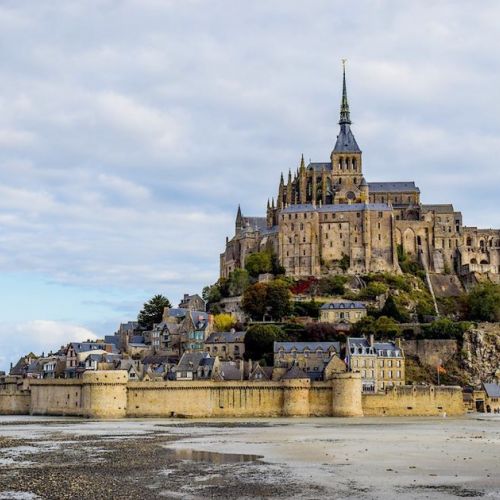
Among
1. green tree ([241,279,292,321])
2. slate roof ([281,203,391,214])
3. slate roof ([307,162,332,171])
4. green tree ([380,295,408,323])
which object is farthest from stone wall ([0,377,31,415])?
slate roof ([307,162,332,171])

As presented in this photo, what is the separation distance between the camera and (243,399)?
68.3 meters

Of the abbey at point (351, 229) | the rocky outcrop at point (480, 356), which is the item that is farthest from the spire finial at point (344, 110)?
the rocky outcrop at point (480, 356)

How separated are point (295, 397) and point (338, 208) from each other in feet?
124

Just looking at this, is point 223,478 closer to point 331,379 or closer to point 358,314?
point 331,379

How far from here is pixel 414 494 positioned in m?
27.7

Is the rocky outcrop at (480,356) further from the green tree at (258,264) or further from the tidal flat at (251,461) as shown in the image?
the green tree at (258,264)

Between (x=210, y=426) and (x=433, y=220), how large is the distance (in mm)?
57282

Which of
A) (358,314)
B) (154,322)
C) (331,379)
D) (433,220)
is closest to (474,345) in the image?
(358,314)

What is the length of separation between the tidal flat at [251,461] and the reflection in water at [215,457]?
0.14ft

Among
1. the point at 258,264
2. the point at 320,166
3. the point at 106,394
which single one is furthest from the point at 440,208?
the point at 106,394

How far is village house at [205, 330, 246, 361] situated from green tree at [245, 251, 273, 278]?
16112 mm

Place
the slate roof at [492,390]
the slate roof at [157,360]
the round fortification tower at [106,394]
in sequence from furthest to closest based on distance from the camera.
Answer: the slate roof at [157,360], the slate roof at [492,390], the round fortification tower at [106,394]

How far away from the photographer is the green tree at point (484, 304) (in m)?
89.8

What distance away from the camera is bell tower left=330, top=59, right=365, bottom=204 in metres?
106
